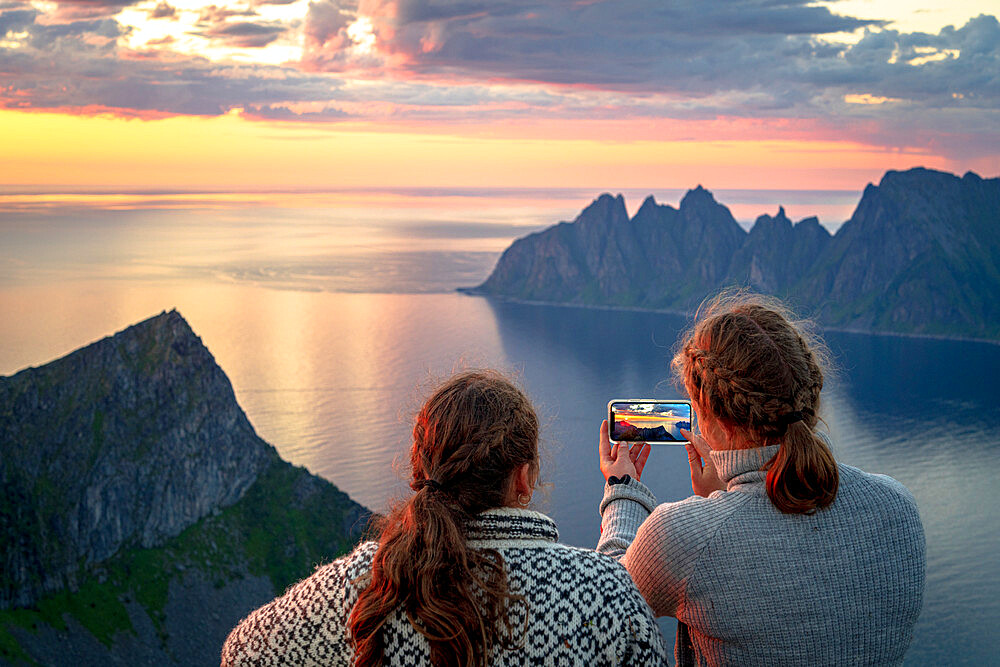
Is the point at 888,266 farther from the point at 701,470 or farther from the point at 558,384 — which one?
the point at 701,470

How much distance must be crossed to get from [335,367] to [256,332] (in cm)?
2537

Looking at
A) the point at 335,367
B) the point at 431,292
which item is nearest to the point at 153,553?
the point at 335,367

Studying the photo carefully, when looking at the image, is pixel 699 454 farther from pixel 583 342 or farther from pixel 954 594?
pixel 583 342

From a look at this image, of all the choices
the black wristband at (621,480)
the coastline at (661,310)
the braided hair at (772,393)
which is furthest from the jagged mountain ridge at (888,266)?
the braided hair at (772,393)

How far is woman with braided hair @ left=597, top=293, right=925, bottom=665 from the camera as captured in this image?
252 centimetres

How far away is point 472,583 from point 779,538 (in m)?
1.01

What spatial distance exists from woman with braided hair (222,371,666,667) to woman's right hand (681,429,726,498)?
3.43 ft

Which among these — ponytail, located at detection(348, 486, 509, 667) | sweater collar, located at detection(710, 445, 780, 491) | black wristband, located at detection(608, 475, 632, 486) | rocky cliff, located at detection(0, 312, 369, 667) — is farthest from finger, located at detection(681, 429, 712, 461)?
rocky cliff, located at detection(0, 312, 369, 667)

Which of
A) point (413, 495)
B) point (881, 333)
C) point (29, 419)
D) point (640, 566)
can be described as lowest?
point (881, 333)

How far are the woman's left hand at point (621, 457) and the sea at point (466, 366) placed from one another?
720mm

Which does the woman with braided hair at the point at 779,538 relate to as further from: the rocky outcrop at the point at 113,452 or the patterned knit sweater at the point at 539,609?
the rocky outcrop at the point at 113,452

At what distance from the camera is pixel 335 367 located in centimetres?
10131

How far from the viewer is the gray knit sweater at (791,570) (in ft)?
8.25

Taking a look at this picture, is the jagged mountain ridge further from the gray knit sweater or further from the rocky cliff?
the gray knit sweater
